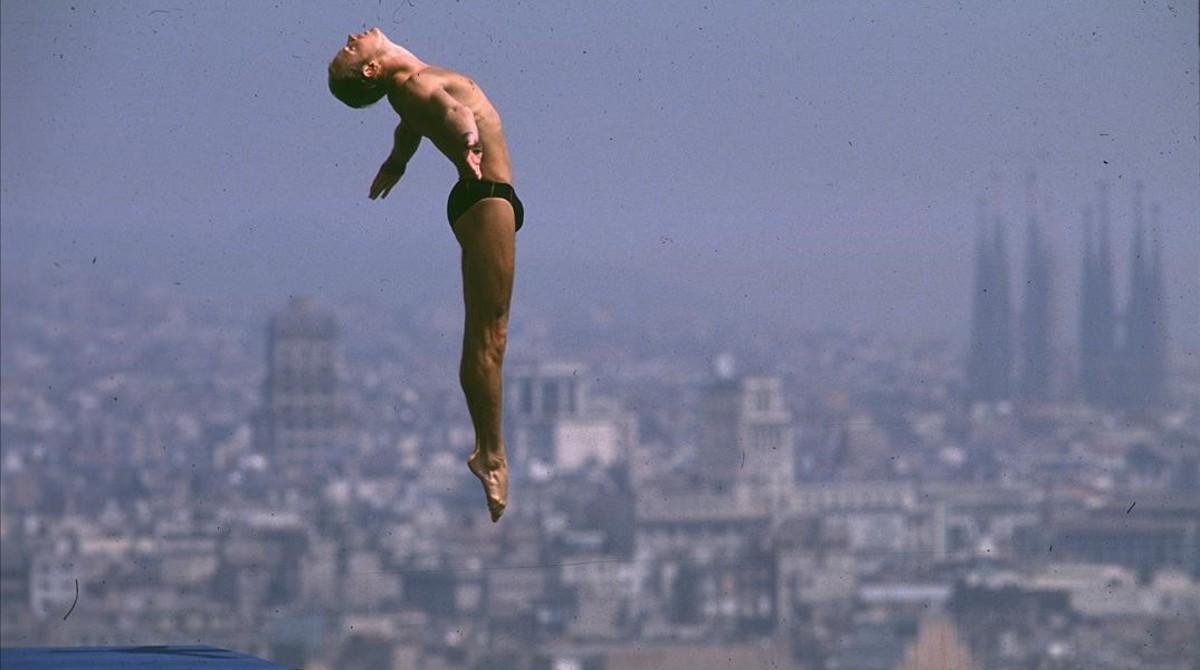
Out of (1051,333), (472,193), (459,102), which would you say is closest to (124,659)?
(472,193)

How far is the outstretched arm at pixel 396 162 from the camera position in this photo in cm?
403

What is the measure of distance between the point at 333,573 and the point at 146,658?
117 ft

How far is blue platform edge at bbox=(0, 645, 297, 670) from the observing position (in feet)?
11.8

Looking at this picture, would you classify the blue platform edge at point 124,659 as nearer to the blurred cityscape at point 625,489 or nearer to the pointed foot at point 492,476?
the pointed foot at point 492,476

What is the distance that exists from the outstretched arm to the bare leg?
243 millimetres

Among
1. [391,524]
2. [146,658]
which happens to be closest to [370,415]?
[391,524]

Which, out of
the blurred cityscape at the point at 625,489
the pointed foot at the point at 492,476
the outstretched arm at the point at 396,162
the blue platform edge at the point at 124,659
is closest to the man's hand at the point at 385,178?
the outstretched arm at the point at 396,162

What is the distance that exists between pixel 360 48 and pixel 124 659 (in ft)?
3.47

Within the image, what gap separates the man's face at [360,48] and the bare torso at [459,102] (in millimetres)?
73

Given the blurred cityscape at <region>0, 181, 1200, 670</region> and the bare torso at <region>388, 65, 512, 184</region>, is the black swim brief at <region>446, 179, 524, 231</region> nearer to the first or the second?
the bare torso at <region>388, 65, 512, 184</region>

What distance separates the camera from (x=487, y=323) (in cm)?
390

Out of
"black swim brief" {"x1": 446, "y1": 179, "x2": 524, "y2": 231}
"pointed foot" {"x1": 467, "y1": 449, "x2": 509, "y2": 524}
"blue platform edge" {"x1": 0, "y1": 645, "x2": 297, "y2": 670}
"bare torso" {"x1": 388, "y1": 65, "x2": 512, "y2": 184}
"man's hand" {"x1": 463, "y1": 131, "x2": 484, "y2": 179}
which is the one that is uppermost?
"bare torso" {"x1": 388, "y1": 65, "x2": 512, "y2": 184}

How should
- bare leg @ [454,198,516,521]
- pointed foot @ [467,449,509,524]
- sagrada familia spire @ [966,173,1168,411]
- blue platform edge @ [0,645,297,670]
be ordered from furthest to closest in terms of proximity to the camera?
sagrada familia spire @ [966,173,1168,411], pointed foot @ [467,449,509,524], bare leg @ [454,198,516,521], blue platform edge @ [0,645,297,670]

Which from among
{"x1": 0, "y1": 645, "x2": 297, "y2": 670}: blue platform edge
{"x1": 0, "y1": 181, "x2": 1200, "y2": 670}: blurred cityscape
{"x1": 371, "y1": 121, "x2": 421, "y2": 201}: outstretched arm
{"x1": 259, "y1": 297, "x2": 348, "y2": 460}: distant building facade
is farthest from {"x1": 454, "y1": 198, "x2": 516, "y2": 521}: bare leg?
{"x1": 259, "y1": 297, "x2": 348, "y2": 460}: distant building facade
